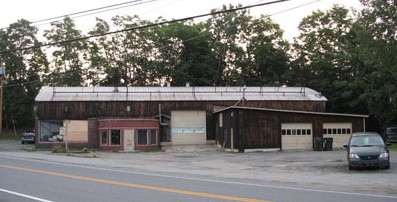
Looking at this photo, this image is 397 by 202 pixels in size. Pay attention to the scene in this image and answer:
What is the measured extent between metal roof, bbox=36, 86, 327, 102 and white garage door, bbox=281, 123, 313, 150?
10.6m

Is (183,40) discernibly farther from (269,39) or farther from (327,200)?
(327,200)

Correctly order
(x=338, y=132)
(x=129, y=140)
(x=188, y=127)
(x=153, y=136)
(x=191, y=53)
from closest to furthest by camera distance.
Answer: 1. (x=338, y=132)
2. (x=129, y=140)
3. (x=153, y=136)
4. (x=188, y=127)
5. (x=191, y=53)

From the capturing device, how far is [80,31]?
74.2 meters

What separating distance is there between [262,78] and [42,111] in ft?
112

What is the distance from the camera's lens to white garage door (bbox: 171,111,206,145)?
48062 mm

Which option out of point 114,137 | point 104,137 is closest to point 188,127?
point 114,137

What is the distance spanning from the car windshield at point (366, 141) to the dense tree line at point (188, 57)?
39339 mm

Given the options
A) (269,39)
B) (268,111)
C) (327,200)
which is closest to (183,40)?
(269,39)

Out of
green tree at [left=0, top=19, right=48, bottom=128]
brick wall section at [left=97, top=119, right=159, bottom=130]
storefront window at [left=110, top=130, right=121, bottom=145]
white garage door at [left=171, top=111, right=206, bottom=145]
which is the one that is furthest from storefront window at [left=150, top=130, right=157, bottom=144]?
green tree at [left=0, top=19, right=48, bottom=128]

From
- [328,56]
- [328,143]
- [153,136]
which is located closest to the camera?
[328,143]

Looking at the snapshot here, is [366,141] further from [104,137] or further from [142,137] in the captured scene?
[104,137]

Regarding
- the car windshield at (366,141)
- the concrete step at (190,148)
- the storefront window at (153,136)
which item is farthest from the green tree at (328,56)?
the car windshield at (366,141)

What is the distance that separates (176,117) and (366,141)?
29.1 meters

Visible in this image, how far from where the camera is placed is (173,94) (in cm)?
5131
